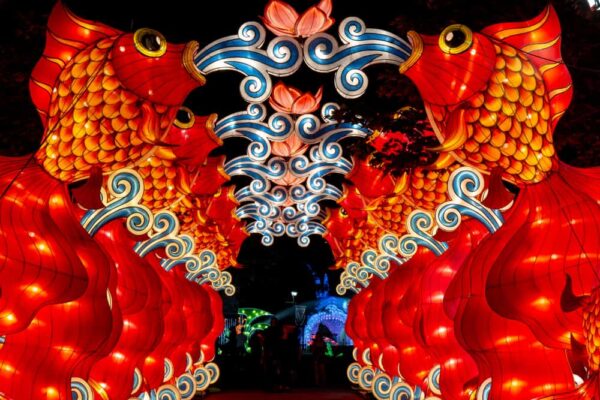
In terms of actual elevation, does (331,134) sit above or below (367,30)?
above

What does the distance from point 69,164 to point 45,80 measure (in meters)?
0.56

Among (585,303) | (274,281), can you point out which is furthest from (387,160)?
(274,281)

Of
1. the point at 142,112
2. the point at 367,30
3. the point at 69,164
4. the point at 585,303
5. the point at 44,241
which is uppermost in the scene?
the point at 367,30

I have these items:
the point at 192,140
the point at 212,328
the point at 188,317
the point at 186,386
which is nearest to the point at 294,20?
the point at 192,140

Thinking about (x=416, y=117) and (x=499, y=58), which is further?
(x=416, y=117)

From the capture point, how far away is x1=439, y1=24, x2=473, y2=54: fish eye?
4715 mm

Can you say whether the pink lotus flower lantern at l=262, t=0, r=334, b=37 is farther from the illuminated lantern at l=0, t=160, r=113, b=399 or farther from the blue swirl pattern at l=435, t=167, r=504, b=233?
the illuminated lantern at l=0, t=160, r=113, b=399

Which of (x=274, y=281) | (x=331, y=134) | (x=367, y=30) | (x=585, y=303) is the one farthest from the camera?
(x=274, y=281)

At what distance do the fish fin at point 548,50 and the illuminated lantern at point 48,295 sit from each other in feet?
9.51

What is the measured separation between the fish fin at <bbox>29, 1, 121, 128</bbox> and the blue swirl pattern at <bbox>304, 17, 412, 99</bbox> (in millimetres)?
1914

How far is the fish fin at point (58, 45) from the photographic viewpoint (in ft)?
15.9

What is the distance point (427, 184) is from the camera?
813 cm

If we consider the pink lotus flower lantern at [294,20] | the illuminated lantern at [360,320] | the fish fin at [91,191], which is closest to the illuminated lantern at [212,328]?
the illuminated lantern at [360,320]

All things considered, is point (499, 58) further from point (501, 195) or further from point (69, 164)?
point (69, 164)
